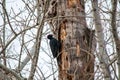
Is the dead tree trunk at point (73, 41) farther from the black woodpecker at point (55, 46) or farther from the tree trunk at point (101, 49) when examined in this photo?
the tree trunk at point (101, 49)

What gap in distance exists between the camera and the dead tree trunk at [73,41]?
351 centimetres

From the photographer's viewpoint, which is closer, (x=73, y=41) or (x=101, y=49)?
(x=101, y=49)

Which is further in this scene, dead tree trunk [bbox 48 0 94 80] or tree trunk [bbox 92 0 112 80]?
dead tree trunk [bbox 48 0 94 80]

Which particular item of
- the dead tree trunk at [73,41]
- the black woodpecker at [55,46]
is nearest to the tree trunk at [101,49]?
the dead tree trunk at [73,41]

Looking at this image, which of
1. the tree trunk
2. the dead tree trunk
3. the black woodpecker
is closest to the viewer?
the tree trunk

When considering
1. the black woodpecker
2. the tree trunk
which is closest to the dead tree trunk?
the black woodpecker

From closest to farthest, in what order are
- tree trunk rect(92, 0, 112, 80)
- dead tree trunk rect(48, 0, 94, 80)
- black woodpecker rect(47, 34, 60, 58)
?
tree trunk rect(92, 0, 112, 80) → dead tree trunk rect(48, 0, 94, 80) → black woodpecker rect(47, 34, 60, 58)

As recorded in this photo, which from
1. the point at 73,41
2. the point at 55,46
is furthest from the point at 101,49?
the point at 55,46

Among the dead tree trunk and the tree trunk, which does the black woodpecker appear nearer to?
the dead tree trunk

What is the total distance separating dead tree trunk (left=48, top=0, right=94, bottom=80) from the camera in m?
3.51

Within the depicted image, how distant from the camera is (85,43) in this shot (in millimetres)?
3607

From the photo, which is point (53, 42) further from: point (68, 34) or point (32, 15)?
point (32, 15)

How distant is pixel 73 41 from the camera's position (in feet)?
11.9

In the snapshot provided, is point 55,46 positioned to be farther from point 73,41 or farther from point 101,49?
point 101,49
